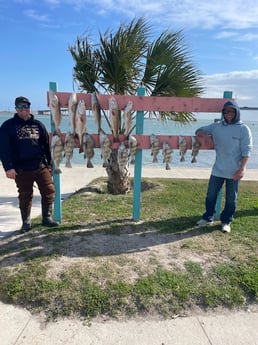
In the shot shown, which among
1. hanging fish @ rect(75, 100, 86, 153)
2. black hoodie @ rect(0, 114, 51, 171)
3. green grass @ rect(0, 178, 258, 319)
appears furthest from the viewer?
hanging fish @ rect(75, 100, 86, 153)

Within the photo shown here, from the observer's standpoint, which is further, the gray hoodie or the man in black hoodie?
the gray hoodie

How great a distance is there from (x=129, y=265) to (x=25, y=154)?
1.91 meters

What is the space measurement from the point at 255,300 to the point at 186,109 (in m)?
2.69

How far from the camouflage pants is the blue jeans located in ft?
7.50

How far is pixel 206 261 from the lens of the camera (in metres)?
3.56

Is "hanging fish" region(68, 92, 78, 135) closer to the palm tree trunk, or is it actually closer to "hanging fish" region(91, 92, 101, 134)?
"hanging fish" region(91, 92, 101, 134)

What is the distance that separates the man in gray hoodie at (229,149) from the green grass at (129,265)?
1.69 ft

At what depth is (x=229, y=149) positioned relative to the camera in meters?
4.25

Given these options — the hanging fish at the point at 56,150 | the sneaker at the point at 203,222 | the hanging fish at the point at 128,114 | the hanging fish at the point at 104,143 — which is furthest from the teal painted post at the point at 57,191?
the sneaker at the point at 203,222

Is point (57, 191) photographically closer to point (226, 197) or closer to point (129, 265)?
point (129, 265)

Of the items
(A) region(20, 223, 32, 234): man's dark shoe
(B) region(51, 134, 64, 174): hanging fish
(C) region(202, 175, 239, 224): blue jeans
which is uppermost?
(B) region(51, 134, 64, 174): hanging fish

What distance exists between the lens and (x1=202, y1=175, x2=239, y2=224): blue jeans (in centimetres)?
443

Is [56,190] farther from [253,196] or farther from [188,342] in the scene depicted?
[253,196]

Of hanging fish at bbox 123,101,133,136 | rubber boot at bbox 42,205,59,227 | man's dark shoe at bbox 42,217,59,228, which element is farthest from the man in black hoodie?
hanging fish at bbox 123,101,133,136
